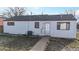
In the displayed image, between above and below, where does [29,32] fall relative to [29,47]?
above

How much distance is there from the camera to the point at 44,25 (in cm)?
158

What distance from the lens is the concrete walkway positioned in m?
1.57

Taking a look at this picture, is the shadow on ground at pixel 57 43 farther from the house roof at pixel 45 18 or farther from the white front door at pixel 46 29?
the house roof at pixel 45 18

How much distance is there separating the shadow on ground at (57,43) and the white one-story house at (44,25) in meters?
0.05

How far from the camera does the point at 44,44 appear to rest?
1.58 m

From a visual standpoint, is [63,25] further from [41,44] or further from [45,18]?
[41,44]

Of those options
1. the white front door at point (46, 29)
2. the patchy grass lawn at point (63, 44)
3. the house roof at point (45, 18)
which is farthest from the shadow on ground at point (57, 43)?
the house roof at point (45, 18)

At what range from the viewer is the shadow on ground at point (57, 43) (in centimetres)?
156

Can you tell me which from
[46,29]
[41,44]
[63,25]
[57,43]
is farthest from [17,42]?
[63,25]

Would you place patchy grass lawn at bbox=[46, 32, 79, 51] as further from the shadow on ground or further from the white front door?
the white front door

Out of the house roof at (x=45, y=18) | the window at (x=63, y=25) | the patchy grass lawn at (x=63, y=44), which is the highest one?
the house roof at (x=45, y=18)
